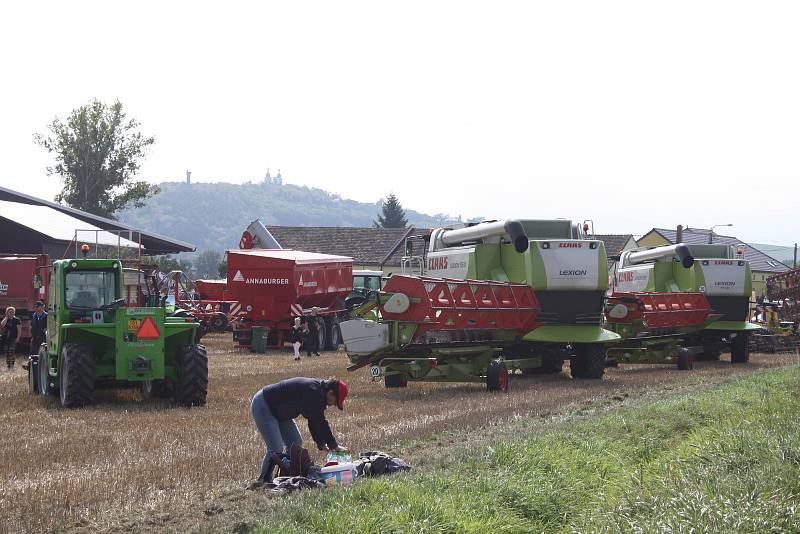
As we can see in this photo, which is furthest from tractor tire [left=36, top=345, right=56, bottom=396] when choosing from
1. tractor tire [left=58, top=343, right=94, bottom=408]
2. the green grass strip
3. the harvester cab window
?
the green grass strip

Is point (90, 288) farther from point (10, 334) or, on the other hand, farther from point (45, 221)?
point (45, 221)

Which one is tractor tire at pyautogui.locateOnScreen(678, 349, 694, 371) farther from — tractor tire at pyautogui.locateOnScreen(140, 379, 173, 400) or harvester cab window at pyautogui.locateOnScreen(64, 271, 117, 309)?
harvester cab window at pyautogui.locateOnScreen(64, 271, 117, 309)

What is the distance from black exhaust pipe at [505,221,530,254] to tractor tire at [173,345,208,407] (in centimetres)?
756

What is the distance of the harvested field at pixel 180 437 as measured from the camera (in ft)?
28.7

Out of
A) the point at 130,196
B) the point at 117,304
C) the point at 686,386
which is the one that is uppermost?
the point at 130,196

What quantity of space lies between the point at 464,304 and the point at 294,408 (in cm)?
961

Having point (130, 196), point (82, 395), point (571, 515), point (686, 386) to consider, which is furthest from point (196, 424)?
point (130, 196)

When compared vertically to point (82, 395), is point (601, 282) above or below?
above

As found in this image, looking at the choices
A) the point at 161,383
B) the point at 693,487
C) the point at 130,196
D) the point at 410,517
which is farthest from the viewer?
the point at 130,196

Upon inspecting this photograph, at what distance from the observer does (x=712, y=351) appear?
29.2 meters

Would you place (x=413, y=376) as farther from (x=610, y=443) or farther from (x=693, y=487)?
(x=693, y=487)

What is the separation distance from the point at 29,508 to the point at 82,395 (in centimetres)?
733

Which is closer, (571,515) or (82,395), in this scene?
(571,515)

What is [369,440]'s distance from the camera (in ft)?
40.9
